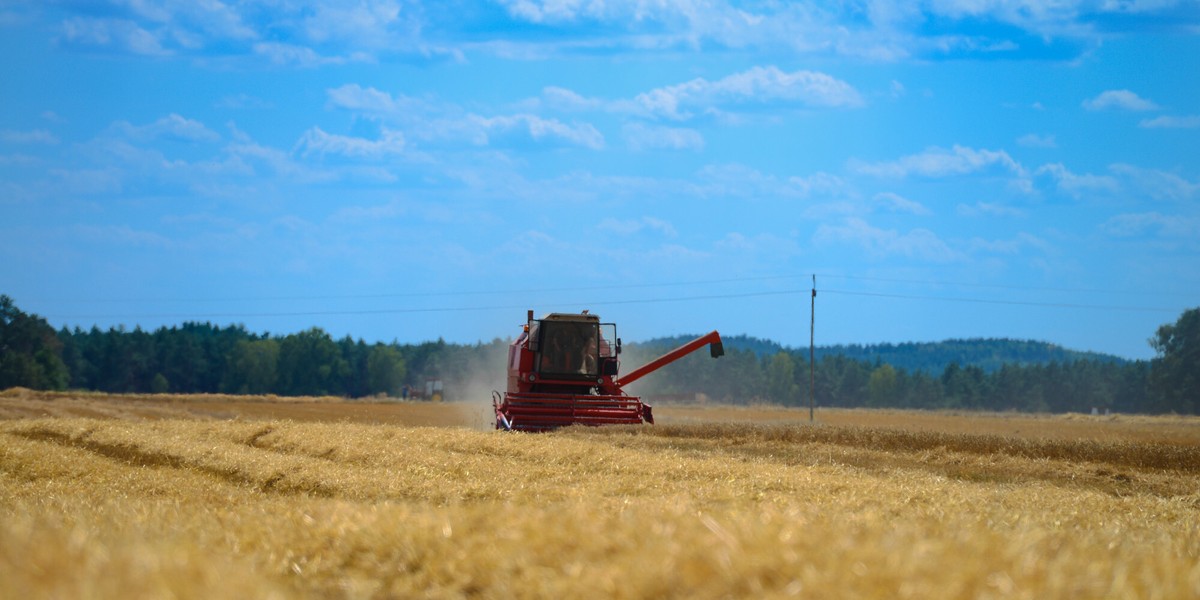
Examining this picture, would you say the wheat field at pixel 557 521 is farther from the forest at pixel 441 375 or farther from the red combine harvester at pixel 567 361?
the forest at pixel 441 375

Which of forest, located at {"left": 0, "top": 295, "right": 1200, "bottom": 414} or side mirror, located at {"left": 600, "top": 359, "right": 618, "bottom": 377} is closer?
side mirror, located at {"left": 600, "top": 359, "right": 618, "bottom": 377}

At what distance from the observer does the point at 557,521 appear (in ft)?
17.2

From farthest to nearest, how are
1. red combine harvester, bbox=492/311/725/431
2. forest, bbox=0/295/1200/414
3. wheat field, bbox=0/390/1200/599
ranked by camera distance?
1. forest, bbox=0/295/1200/414
2. red combine harvester, bbox=492/311/725/431
3. wheat field, bbox=0/390/1200/599

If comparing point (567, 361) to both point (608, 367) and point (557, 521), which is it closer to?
point (608, 367)

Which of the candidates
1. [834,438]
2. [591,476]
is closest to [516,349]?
[834,438]

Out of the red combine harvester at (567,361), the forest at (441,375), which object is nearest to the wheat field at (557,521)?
the red combine harvester at (567,361)

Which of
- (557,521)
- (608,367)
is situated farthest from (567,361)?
(557,521)

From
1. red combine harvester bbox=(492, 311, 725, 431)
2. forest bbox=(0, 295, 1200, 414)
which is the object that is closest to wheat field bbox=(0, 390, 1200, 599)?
red combine harvester bbox=(492, 311, 725, 431)

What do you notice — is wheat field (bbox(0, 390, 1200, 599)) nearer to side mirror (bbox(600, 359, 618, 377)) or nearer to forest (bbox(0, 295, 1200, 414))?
side mirror (bbox(600, 359, 618, 377))

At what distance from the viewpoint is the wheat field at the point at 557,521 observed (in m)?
4.12

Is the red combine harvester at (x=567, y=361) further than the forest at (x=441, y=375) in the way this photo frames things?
No

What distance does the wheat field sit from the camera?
13.5ft

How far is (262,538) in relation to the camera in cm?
596

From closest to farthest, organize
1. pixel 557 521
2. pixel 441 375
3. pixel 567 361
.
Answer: pixel 557 521 < pixel 567 361 < pixel 441 375
